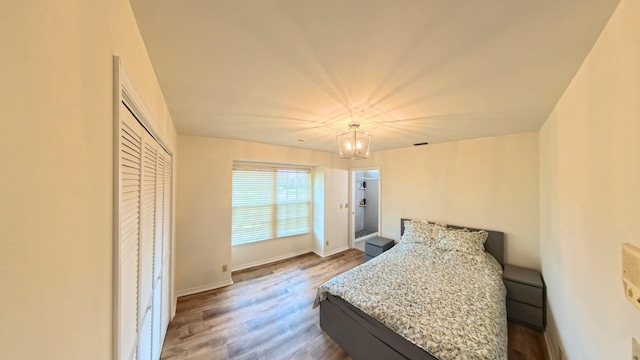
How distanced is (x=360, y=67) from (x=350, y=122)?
107 centimetres

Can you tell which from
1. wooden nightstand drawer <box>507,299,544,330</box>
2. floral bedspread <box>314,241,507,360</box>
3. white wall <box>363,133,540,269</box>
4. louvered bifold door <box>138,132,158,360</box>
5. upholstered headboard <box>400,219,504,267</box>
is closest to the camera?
louvered bifold door <box>138,132,158,360</box>

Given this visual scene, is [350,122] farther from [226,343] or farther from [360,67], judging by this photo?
[226,343]

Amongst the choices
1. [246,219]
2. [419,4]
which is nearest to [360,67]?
[419,4]

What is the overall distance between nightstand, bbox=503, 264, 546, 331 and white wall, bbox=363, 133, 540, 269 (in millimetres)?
498

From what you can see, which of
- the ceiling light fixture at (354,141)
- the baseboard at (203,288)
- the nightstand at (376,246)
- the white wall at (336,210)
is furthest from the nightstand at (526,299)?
the baseboard at (203,288)

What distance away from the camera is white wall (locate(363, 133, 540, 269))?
280 centimetres

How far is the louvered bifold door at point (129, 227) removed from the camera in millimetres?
917

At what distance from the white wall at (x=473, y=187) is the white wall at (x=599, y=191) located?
3.55 ft

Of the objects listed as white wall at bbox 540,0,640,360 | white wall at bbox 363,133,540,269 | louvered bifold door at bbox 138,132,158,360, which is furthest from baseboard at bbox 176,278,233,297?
white wall at bbox 540,0,640,360

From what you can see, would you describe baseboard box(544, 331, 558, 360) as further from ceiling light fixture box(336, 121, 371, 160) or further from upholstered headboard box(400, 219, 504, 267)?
ceiling light fixture box(336, 121, 371, 160)

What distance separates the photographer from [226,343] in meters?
2.17

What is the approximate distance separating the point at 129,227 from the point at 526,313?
3720 millimetres

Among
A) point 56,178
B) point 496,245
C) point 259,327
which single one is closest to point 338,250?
point 259,327

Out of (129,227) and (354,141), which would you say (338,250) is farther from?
(129,227)
